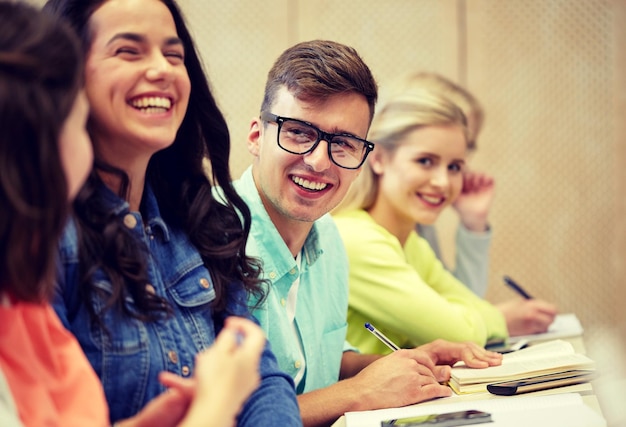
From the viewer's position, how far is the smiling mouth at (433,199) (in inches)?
79.5

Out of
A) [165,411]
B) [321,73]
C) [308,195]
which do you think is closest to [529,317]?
[308,195]

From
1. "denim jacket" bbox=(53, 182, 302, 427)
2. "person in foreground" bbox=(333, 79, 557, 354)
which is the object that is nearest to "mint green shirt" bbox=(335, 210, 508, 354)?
"person in foreground" bbox=(333, 79, 557, 354)

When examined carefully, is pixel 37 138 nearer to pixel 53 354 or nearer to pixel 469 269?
pixel 53 354

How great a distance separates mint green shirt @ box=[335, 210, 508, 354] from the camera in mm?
1776

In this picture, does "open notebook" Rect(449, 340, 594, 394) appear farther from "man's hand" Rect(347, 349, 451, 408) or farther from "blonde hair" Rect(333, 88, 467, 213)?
"blonde hair" Rect(333, 88, 467, 213)

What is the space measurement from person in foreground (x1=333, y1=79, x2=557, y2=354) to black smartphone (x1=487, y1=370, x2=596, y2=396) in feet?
1.42

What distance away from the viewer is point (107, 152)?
1.11 metres

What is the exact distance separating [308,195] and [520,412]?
1.85ft

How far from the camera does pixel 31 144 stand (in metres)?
0.75

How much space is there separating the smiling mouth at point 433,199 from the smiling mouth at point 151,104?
1.02 metres

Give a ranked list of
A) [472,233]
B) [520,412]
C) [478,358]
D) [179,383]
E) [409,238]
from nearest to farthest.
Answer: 1. [179,383]
2. [520,412]
3. [478,358]
4. [409,238]
5. [472,233]

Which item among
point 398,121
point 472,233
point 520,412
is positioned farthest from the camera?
point 472,233

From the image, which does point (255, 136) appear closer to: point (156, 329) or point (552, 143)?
point (156, 329)

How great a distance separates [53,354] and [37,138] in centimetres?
25
